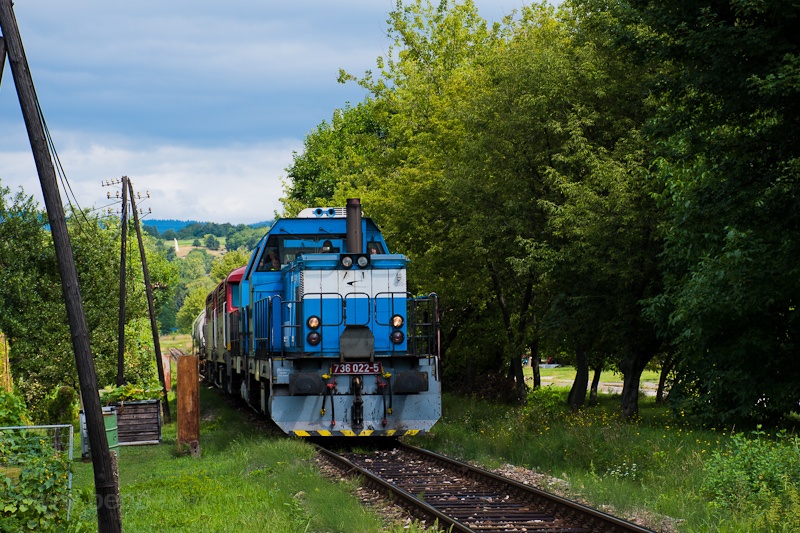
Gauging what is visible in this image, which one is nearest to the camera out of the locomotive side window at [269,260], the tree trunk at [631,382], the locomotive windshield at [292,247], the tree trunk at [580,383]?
the locomotive windshield at [292,247]

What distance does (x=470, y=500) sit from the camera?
1154 centimetres

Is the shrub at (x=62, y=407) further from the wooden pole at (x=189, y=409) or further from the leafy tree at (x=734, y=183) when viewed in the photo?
the leafy tree at (x=734, y=183)

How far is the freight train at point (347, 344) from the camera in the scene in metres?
16.2

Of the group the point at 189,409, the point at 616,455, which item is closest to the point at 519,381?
the point at 189,409

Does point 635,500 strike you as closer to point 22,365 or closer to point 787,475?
point 787,475

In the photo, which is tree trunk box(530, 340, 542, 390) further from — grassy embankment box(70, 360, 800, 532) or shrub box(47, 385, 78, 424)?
shrub box(47, 385, 78, 424)

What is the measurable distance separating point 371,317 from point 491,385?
18900 mm

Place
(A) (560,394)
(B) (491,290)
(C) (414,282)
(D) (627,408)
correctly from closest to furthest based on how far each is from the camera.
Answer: (D) (627,408) < (C) (414,282) < (B) (491,290) < (A) (560,394)

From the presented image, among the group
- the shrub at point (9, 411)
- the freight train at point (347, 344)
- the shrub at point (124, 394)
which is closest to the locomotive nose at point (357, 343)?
the freight train at point (347, 344)

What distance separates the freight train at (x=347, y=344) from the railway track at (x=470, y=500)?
1093 millimetres

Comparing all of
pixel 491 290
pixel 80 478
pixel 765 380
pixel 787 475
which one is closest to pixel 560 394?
pixel 491 290

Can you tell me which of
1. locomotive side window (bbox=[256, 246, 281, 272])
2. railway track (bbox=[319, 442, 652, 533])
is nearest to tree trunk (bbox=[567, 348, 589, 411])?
locomotive side window (bbox=[256, 246, 281, 272])

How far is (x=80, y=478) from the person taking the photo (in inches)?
605

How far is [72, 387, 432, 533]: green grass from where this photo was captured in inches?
392
